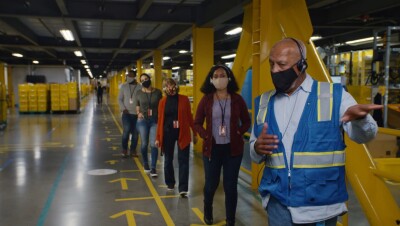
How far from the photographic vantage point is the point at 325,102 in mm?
2068

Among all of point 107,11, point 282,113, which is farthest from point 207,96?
point 107,11

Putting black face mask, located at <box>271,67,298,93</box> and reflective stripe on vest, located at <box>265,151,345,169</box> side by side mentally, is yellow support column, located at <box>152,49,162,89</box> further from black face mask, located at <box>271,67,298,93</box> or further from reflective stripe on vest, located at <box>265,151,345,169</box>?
reflective stripe on vest, located at <box>265,151,345,169</box>

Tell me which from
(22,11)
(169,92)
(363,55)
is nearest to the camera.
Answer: (169,92)

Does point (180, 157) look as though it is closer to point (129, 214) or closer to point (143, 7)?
point (129, 214)

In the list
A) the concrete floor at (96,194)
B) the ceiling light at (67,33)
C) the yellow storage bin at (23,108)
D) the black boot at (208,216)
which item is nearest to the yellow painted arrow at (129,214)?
the concrete floor at (96,194)

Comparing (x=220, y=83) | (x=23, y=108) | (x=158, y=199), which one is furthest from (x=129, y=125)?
(x=23, y=108)

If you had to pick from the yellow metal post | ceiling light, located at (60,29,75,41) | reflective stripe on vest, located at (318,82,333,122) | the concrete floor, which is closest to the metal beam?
the yellow metal post

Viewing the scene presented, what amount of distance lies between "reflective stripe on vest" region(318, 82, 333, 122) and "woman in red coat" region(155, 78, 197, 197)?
12.0ft

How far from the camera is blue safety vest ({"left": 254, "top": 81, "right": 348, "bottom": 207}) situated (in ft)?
6.63

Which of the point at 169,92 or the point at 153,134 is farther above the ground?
the point at 169,92

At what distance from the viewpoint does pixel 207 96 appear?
459cm

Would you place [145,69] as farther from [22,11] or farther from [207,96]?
[207,96]

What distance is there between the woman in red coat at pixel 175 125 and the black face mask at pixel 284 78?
3.58m

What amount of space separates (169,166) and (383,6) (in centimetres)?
642
